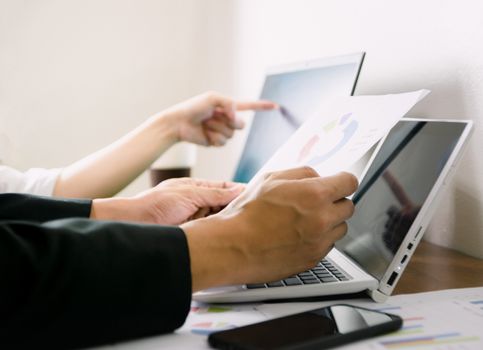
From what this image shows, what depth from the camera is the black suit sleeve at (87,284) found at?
0.43m

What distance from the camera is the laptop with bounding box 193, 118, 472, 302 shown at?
569 mm

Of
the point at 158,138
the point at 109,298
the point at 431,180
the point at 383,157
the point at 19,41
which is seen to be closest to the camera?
the point at 109,298

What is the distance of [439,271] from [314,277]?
0.21 m

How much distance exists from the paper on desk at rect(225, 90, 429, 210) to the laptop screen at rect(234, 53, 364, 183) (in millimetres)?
115

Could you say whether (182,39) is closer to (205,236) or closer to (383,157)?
(383,157)

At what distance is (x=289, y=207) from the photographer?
54 cm

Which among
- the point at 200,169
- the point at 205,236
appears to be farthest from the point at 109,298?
the point at 200,169

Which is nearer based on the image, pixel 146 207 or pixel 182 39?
pixel 146 207

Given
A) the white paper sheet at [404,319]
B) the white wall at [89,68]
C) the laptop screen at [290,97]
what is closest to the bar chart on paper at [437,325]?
the white paper sheet at [404,319]

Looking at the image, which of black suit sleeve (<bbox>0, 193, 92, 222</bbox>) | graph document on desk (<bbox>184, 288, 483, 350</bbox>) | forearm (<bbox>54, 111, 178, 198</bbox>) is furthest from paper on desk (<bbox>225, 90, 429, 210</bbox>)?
forearm (<bbox>54, 111, 178, 198</bbox>)

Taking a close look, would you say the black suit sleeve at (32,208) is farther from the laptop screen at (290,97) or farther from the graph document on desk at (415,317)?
the laptop screen at (290,97)

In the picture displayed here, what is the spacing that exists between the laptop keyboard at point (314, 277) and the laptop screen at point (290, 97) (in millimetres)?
364

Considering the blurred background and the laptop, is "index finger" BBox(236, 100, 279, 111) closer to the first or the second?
the blurred background

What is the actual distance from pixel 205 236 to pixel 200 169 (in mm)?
1413
